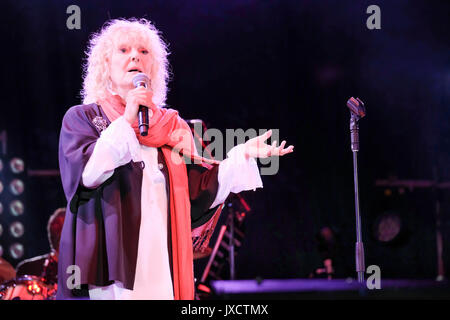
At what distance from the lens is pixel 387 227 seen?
642 centimetres

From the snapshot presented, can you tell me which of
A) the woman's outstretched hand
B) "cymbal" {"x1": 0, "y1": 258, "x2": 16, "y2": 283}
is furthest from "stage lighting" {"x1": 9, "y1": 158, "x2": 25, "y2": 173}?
the woman's outstretched hand

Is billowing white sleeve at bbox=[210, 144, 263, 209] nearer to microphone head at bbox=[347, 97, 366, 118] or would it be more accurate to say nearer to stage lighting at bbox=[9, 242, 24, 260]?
microphone head at bbox=[347, 97, 366, 118]

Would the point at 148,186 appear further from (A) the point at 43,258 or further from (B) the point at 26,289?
(A) the point at 43,258

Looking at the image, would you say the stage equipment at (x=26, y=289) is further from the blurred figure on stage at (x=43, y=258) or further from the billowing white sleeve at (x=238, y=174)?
the billowing white sleeve at (x=238, y=174)

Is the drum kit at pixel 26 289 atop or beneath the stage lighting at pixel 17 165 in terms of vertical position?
beneath

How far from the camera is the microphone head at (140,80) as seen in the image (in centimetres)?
216

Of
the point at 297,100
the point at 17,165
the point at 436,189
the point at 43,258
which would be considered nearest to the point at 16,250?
the point at 43,258

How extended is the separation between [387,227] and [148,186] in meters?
4.80

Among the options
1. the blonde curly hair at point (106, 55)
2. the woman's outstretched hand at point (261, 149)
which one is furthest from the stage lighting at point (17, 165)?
the woman's outstretched hand at point (261, 149)

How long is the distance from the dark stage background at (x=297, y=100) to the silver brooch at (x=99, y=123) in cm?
312

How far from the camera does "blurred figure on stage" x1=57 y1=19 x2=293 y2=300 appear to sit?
6.53ft

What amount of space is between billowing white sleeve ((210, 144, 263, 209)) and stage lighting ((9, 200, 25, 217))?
3.76m
